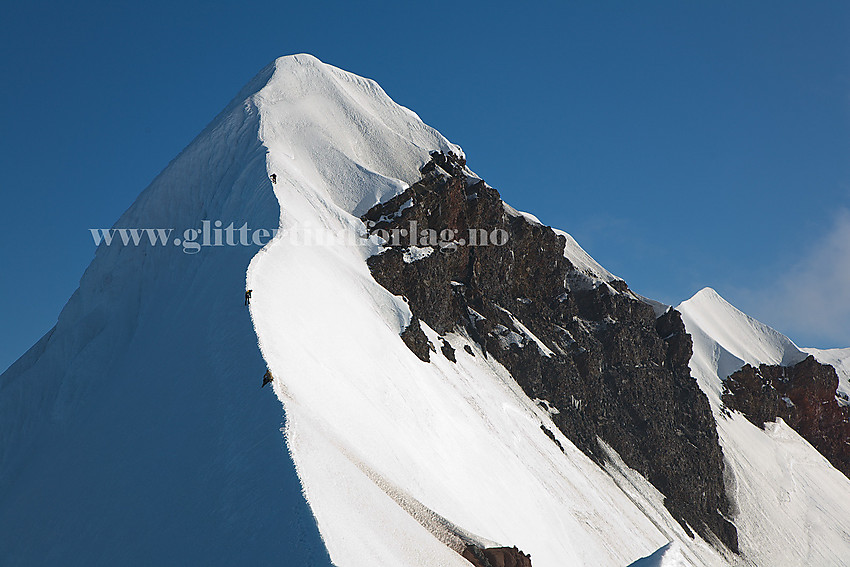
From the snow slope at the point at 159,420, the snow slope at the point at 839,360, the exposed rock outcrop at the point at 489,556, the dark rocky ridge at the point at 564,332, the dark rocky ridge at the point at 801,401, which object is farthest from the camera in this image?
the snow slope at the point at 839,360

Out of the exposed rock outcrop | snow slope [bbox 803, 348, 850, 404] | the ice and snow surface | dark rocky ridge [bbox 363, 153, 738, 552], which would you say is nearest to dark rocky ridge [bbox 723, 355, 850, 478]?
snow slope [bbox 803, 348, 850, 404]

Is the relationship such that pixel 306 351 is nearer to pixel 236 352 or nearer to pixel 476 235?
pixel 236 352

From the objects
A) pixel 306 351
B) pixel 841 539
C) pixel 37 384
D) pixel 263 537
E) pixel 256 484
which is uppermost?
pixel 37 384

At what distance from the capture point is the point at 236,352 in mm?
18859

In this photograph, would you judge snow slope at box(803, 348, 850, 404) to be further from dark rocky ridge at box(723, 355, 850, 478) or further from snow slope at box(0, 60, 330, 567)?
snow slope at box(0, 60, 330, 567)

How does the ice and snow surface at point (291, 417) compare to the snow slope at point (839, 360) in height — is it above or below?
above

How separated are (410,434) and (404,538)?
10.8 metres

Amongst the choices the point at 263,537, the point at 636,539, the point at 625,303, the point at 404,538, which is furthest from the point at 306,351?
the point at 625,303

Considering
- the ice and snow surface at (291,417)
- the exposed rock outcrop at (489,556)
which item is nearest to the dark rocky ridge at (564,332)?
the ice and snow surface at (291,417)

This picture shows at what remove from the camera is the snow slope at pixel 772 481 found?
57.1 metres

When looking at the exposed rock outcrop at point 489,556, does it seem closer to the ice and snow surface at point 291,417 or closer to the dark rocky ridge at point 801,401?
the ice and snow surface at point 291,417

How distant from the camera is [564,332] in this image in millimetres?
59531

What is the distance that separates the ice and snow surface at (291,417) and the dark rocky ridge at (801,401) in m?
12.6

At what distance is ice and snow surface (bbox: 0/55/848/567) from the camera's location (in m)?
13.8
